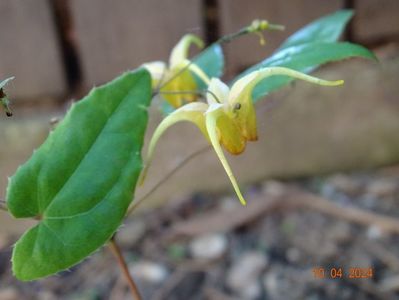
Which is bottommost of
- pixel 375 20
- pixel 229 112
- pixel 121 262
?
pixel 375 20

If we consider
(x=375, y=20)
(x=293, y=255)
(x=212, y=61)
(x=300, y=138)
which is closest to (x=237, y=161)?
(x=300, y=138)

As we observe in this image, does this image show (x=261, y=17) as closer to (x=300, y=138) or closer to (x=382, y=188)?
(x=300, y=138)

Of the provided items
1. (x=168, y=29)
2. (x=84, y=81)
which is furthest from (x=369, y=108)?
(x=84, y=81)

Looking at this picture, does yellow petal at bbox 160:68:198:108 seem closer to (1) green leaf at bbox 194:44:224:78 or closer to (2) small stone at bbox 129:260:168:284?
(1) green leaf at bbox 194:44:224:78

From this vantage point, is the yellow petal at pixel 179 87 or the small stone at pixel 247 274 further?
the small stone at pixel 247 274

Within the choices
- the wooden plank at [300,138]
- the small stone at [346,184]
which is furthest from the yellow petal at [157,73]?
the small stone at [346,184]

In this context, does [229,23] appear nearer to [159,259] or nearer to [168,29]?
[168,29]

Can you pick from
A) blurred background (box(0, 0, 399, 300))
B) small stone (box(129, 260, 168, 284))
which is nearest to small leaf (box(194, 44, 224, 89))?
blurred background (box(0, 0, 399, 300))

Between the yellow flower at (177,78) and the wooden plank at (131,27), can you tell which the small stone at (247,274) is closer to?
→ the wooden plank at (131,27)

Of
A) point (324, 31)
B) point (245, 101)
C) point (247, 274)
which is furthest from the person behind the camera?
point (247, 274)
